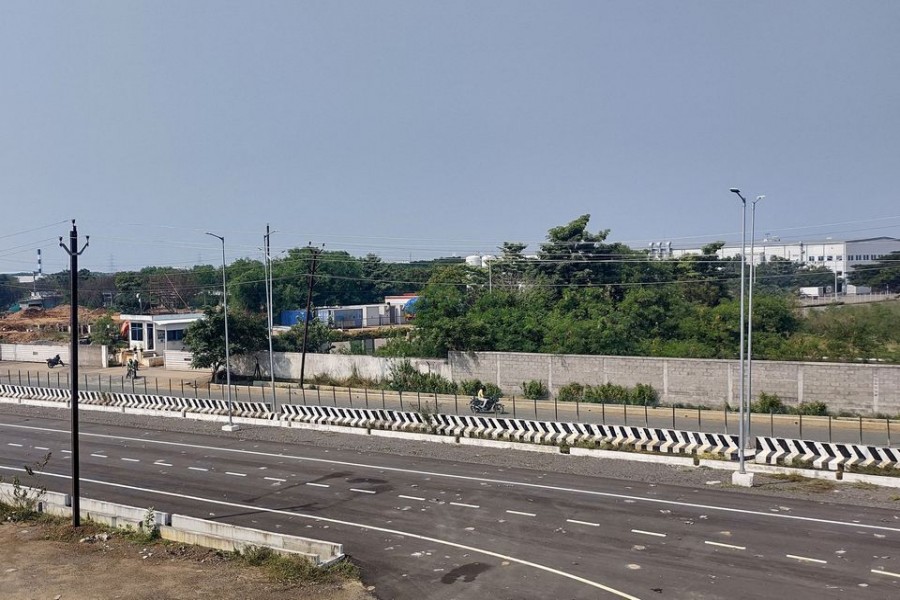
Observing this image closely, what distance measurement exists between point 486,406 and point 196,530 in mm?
24716

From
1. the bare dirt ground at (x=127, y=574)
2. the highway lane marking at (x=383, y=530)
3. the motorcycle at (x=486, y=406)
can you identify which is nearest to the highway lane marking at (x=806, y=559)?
the highway lane marking at (x=383, y=530)

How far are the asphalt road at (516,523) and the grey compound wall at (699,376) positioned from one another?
62.0 feet

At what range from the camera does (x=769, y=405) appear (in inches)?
1716

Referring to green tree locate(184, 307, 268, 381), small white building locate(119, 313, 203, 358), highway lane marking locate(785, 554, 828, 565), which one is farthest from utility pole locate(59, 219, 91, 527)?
small white building locate(119, 313, 203, 358)

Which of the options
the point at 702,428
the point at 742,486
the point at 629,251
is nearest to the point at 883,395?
the point at 702,428

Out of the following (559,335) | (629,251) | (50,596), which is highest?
(629,251)

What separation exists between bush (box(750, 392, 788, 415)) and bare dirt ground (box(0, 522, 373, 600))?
103 feet

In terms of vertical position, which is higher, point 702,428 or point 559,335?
point 559,335

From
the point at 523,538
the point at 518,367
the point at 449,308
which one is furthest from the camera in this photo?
the point at 449,308

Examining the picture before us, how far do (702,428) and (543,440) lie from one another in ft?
27.9

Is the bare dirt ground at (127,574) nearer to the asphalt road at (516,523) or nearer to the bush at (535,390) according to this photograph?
the asphalt road at (516,523)

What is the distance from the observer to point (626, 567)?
19.2 metres

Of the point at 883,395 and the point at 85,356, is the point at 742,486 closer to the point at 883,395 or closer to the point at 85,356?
the point at 883,395

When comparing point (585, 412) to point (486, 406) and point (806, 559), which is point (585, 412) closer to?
point (486, 406)
